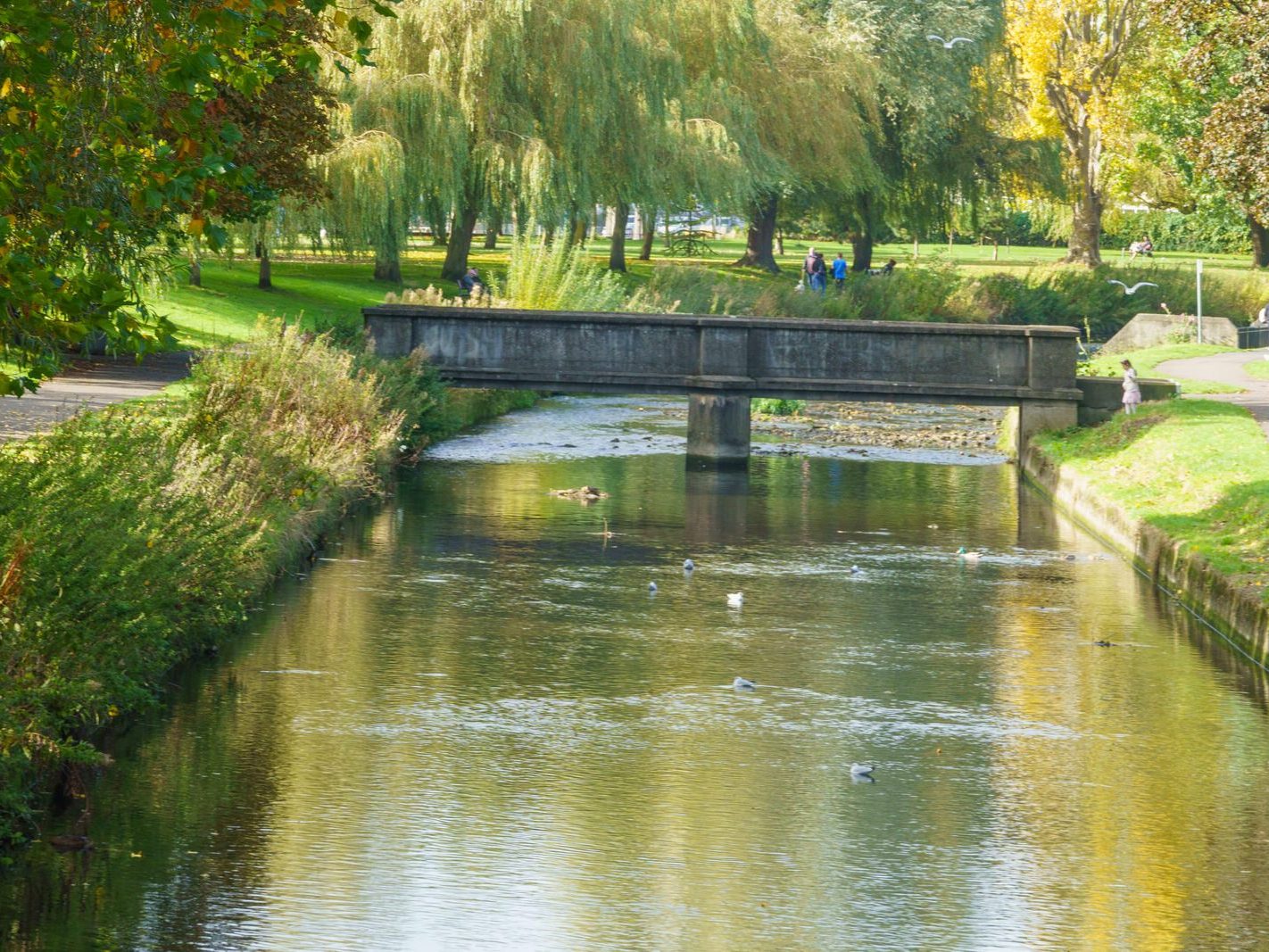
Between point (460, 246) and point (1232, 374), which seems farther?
point (460, 246)

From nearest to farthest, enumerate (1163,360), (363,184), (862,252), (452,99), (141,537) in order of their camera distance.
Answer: (141,537) < (363,184) < (452,99) < (1163,360) < (862,252)

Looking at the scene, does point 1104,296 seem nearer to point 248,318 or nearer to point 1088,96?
point 1088,96

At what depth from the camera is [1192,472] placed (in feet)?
67.4

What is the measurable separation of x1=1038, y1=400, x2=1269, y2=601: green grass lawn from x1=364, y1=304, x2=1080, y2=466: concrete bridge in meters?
1.11

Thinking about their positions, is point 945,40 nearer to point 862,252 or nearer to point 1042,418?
→ point 862,252

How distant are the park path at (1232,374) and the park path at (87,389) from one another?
15108 millimetres

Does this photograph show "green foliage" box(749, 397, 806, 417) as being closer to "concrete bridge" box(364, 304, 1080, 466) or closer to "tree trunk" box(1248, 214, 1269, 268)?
"concrete bridge" box(364, 304, 1080, 466)

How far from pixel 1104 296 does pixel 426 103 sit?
26144mm

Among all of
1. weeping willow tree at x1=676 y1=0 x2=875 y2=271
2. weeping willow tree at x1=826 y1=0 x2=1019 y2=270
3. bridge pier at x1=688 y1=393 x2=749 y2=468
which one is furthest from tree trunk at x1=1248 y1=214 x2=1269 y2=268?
bridge pier at x1=688 y1=393 x2=749 y2=468

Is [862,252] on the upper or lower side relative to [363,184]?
upper

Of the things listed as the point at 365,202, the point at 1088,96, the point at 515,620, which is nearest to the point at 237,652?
the point at 515,620

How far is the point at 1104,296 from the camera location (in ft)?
185

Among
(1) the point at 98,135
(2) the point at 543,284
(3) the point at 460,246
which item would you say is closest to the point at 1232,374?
(2) the point at 543,284

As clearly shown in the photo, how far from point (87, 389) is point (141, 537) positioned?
15900 mm
